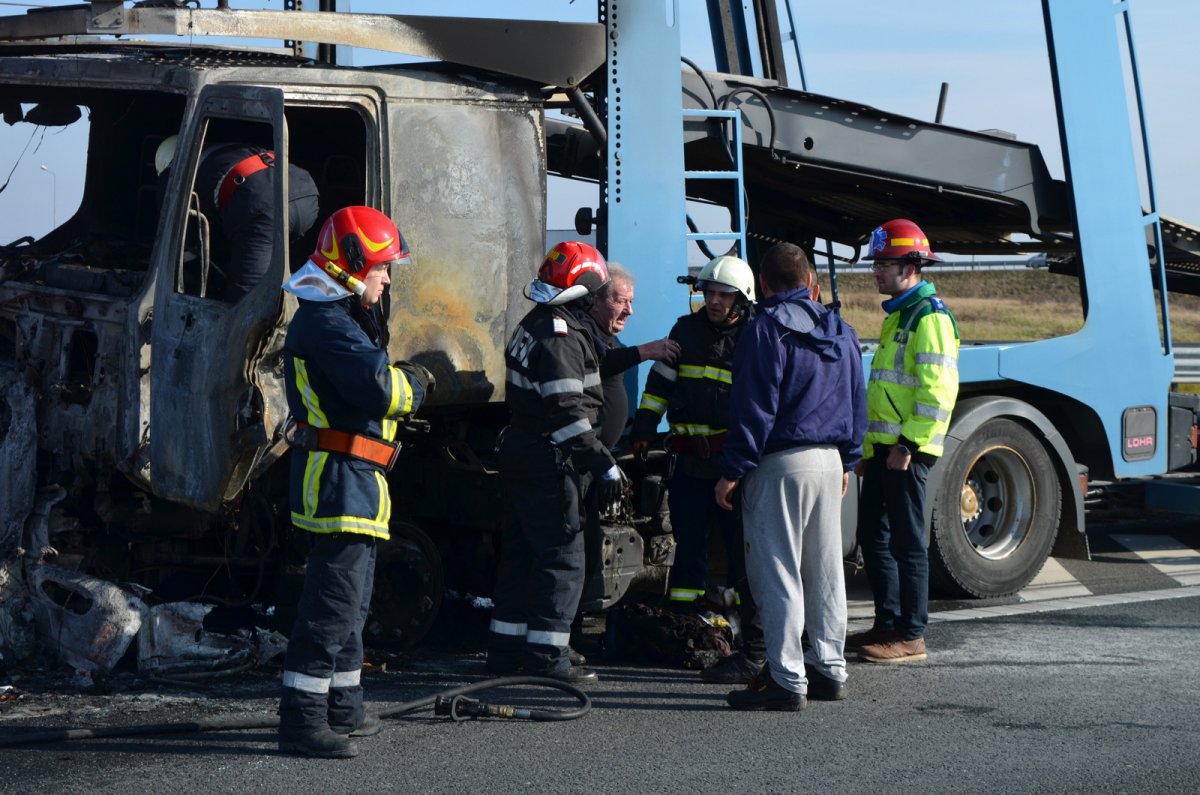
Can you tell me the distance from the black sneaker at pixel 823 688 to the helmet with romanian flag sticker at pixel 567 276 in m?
1.73

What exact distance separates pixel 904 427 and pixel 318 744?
9.48 ft

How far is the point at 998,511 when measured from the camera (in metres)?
8.05

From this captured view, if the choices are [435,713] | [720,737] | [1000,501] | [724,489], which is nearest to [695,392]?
[724,489]

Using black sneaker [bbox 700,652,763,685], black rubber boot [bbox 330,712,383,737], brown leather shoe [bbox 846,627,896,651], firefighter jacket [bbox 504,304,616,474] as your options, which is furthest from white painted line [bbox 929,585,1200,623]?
black rubber boot [bbox 330,712,383,737]

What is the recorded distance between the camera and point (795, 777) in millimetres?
4727

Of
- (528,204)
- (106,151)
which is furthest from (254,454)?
(106,151)

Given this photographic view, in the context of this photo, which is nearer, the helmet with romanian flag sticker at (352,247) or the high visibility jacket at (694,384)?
the helmet with romanian flag sticker at (352,247)

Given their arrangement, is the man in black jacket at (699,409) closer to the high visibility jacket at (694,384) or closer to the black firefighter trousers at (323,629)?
the high visibility jacket at (694,384)

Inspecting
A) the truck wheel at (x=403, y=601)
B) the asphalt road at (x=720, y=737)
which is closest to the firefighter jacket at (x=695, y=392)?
the asphalt road at (x=720, y=737)

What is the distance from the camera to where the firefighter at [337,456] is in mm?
4898

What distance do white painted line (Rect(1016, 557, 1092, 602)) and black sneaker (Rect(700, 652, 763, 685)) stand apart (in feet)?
7.83

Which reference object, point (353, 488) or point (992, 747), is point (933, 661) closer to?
point (992, 747)

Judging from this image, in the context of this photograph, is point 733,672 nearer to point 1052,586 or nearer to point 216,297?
point 216,297

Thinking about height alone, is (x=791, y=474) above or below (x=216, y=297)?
below
